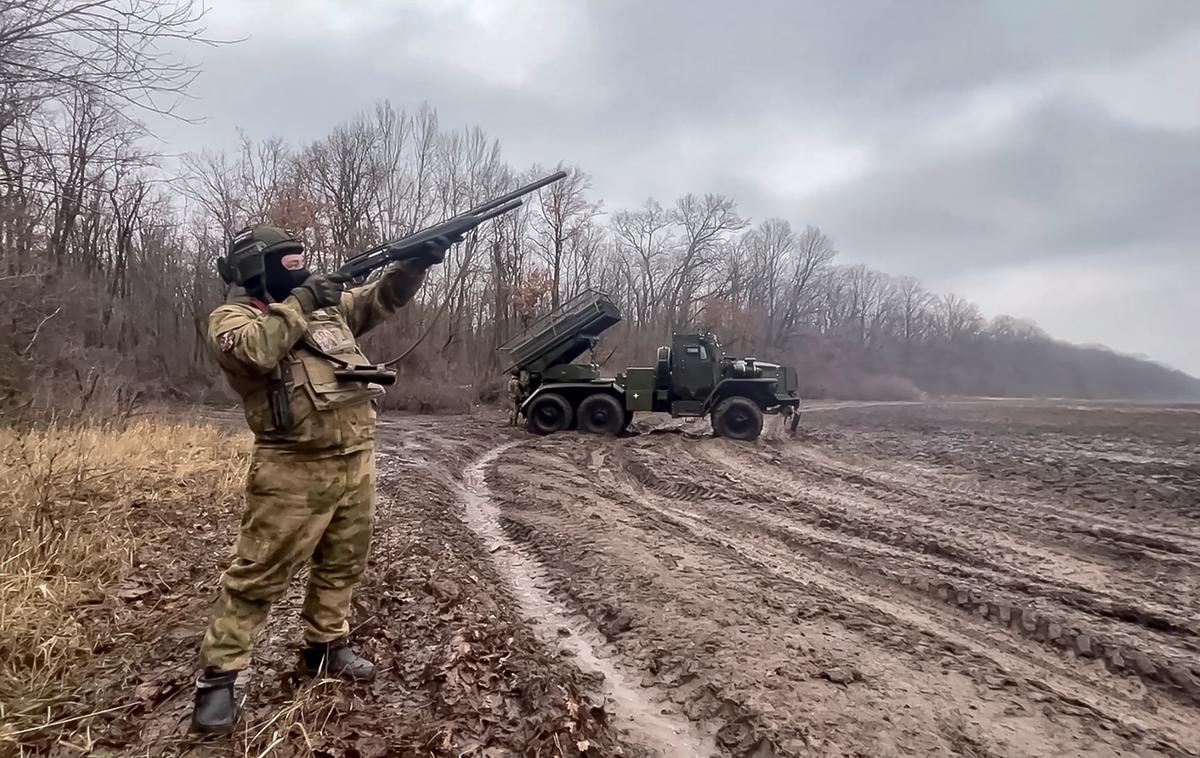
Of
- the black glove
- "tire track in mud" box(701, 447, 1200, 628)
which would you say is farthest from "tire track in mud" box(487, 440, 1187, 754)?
the black glove

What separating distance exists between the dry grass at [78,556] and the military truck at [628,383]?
865 centimetres

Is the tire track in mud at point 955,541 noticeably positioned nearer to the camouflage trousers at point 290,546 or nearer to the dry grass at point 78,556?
the camouflage trousers at point 290,546

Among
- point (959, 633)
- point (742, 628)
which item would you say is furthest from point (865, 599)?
point (742, 628)

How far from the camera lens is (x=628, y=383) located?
15.2 m

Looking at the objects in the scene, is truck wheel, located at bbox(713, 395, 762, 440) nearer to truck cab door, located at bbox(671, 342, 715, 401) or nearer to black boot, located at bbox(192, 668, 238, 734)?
truck cab door, located at bbox(671, 342, 715, 401)

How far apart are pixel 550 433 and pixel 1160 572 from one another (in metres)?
11.4

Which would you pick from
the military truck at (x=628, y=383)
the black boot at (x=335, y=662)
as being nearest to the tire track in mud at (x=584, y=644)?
the black boot at (x=335, y=662)

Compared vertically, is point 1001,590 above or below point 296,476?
below

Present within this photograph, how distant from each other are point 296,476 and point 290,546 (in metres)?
0.28

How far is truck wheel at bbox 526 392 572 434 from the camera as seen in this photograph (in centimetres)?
1555

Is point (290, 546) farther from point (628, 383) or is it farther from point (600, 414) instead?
point (600, 414)

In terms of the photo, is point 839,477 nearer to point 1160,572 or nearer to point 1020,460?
point 1020,460

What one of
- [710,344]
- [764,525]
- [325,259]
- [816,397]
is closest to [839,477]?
[764,525]

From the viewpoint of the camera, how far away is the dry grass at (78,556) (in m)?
2.85
